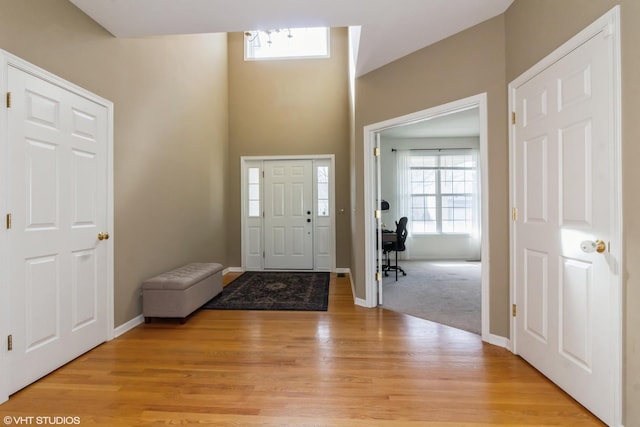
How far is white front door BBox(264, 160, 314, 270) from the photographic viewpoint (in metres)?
5.72

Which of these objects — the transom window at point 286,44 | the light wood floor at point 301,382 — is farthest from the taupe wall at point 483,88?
the transom window at point 286,44

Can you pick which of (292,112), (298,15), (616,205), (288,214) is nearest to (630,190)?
(616,205)

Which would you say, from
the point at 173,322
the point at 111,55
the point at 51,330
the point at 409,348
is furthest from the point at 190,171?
the point at 409,348

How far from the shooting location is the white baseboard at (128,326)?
2740 mm

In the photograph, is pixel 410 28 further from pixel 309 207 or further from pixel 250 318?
pixel 309 207

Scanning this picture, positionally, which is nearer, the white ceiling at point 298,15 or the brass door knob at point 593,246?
the brass door knob at point 593,246

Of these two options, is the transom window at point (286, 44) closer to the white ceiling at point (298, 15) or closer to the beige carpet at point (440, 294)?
the white ceiling at point (298, 15)

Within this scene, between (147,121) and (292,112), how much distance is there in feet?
9.59

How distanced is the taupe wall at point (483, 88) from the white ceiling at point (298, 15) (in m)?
0.14

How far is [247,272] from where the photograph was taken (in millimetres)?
5633

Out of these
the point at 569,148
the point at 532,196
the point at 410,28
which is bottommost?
the point at 532,196

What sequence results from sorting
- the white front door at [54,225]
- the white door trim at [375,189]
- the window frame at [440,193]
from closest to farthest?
the white front door at [54,225]
the white door trim at [375,189]
the window frame at [440,193]

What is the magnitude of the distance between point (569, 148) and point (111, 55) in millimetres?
3576

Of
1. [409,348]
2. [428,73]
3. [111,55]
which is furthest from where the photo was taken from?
[428,73]
